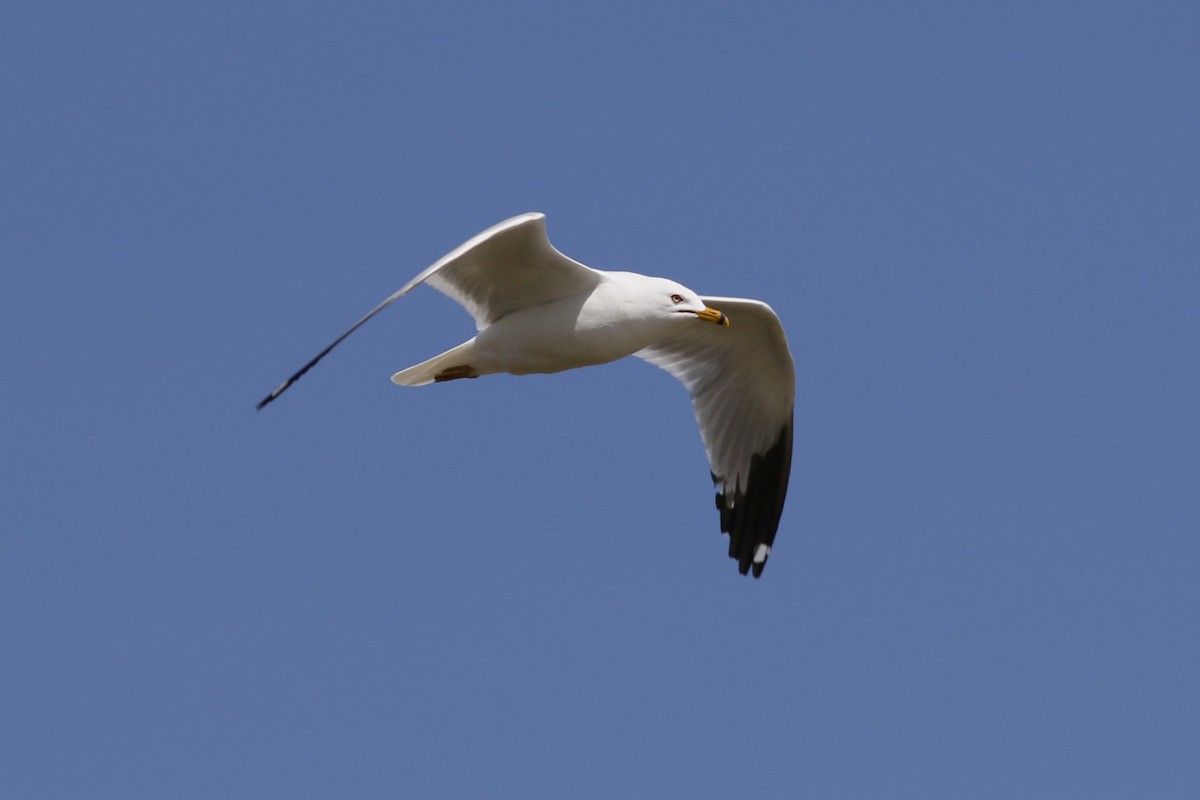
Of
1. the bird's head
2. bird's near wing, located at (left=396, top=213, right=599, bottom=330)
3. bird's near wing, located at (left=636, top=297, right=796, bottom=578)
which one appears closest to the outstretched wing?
bird's near wing, located at (left=396, top=213, right=599, bottom=330)

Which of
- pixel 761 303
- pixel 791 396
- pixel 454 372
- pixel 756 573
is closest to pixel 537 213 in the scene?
pixel 454 372

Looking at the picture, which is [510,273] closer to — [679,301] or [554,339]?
[554,339]

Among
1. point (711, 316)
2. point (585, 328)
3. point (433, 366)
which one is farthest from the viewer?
point (433, 366)

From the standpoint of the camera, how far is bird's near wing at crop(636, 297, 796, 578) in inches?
420

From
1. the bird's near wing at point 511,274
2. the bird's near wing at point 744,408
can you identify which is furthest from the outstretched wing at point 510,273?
the bird's near wing at point 744,408

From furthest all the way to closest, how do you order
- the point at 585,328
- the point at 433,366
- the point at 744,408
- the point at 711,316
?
1. the point at 744,408
2. the point at 433,366
3. the point at 711,316
4. the point at 585,328

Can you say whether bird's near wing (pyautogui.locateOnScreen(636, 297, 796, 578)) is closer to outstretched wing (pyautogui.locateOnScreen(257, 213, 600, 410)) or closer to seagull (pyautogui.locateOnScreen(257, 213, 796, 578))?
seagull (pyautogui.locateOnScreen(257, 213, 796, 578))

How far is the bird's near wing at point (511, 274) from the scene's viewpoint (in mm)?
8734

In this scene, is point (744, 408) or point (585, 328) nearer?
point (585, 328)

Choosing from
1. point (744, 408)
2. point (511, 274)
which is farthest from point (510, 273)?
point (744, 408)

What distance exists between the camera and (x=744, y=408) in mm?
11148

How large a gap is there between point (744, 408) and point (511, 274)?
2.61 m

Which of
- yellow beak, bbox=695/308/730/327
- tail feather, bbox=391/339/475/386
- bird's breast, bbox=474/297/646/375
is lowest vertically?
tail feather, bbox=391/339/475/386

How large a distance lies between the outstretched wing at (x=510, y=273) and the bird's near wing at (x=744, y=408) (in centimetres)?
149
